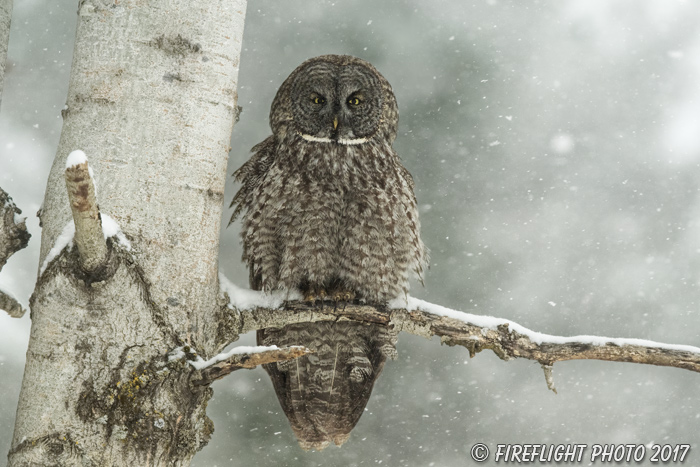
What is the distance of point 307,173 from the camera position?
3.31 meters

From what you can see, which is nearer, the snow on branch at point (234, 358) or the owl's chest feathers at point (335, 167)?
the snow on branch at point (234, 358)

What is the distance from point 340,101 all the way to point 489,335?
160 cm

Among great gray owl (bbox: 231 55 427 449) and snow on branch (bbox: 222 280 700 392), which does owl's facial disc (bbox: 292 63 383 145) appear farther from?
snow on branch (bbox: 222 280 700 392)

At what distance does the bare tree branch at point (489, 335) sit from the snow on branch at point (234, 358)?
0.38 metres

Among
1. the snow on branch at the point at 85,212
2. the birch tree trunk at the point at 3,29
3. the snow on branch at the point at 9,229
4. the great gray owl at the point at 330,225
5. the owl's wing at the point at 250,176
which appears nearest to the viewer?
the snow on branch at the point at 85,212

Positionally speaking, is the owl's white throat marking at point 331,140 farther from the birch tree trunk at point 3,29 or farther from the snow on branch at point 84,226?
the snow on branch at point 84,226

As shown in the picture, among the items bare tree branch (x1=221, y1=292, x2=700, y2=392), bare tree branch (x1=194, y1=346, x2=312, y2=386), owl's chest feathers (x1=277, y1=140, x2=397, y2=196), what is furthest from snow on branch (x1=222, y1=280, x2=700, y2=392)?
owl's chest feathers (x1=277, y1=140, x2=397, y2=196)

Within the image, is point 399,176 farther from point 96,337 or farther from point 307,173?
point 96,337

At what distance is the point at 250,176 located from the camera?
344 cm

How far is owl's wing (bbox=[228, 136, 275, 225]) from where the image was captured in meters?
3.38


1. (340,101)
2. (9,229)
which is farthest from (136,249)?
(340,101)

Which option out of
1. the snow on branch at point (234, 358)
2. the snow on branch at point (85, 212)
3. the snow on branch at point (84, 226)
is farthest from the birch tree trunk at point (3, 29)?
the snow on branch at point (234, 358)

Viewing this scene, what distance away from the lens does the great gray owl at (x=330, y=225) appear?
322cm

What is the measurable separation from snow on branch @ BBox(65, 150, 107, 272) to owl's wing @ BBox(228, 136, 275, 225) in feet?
4.62
